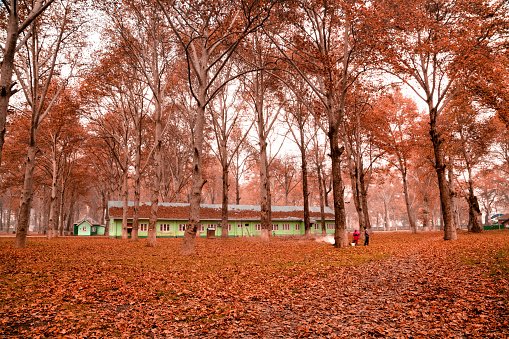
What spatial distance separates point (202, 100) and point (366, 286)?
1263 centimetres

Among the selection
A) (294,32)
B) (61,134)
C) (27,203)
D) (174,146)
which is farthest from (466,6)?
(61,134)

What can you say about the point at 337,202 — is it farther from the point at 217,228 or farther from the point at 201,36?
the point at 217,228

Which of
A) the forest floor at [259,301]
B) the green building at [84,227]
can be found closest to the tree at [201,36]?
the forest floor at [259,301]

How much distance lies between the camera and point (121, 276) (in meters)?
9.72

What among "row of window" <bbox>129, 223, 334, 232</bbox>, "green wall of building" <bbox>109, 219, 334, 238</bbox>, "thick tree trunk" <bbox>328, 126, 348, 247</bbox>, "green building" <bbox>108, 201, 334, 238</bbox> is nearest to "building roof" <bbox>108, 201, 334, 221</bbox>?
"green building" <bbox>108, 201, 334, 238</bbox>

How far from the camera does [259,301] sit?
6988 mm

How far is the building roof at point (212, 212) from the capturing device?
41344 mm

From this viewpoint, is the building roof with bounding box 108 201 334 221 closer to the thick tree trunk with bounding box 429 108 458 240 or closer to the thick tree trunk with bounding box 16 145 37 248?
the thick tree trunk with bounding box 16 145 37 248

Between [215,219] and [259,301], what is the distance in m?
38.3

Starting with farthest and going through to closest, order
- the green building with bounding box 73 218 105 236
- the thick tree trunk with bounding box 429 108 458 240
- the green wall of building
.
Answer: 1. the green building with bounding box 73 218 105 236
2. the green wall of building
3. the thick tree trunk with bounding box 429 108 458 240

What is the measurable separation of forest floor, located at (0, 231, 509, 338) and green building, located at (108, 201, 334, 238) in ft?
99.1

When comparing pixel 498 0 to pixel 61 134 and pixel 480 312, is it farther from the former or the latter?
pixel 61 134

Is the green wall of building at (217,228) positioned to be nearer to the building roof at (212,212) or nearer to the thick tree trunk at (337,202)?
the building roof at (212,212)

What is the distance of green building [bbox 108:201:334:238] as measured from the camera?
41.4 meters
